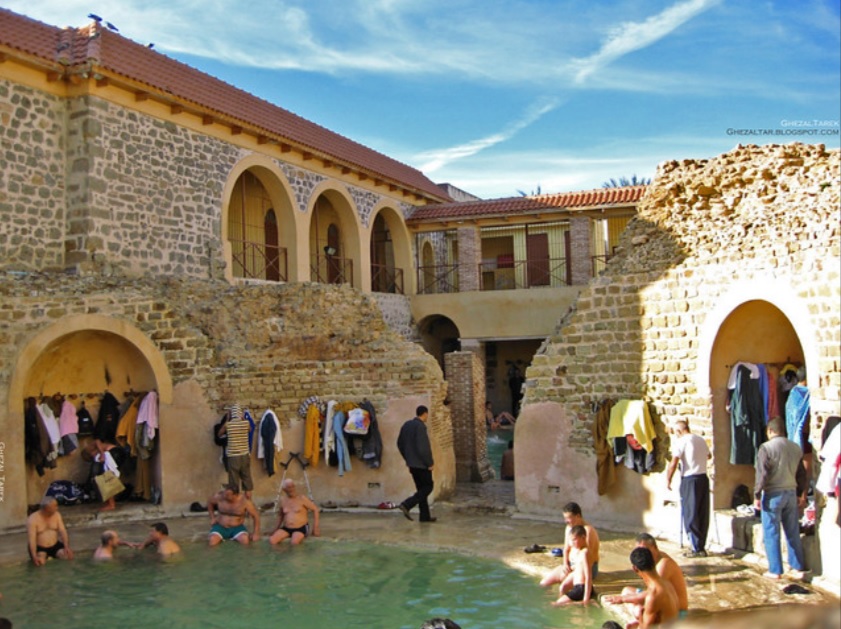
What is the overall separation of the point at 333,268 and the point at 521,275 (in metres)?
9.94

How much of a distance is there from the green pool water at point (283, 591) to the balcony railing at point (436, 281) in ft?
59.1

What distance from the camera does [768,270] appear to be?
28.3 feet

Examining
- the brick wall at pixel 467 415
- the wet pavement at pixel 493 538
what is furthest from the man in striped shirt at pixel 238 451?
the brick wall at pixel 467 415

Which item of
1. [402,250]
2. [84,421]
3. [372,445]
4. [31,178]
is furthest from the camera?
[402,250]

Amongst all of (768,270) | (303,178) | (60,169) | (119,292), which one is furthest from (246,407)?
(303,178)

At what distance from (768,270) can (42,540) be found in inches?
341

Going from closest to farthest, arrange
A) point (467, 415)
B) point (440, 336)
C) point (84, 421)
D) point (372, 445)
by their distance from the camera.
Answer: point (372, 445) → point (84, 421) → point (467, 415) → point (440, 336)

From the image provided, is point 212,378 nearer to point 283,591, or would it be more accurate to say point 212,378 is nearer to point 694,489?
point 283,591

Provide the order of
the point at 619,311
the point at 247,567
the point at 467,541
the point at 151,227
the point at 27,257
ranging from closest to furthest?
the point at 247,567 < the point at 467,541 < the point at 619,311 < the point at 27,257 < the point at 151,227

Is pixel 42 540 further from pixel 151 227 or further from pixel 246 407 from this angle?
pixel 151 227

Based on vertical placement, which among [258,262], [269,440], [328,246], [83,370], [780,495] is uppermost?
[328,246]

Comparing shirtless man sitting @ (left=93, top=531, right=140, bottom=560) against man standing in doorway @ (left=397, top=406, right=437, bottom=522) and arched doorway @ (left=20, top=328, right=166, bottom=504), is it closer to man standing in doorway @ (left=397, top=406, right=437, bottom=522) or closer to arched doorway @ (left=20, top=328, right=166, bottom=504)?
arched doorway @ (left=20, top=328, right=166, bottom=504)

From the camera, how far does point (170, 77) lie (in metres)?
17.5

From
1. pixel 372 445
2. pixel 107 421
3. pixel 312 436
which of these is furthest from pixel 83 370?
pixel 372 445
